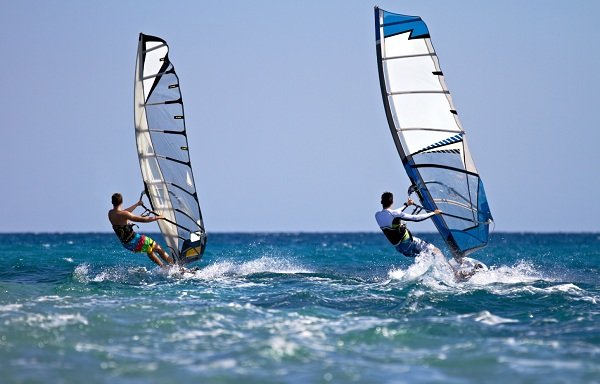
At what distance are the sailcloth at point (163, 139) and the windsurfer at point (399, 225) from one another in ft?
10.2

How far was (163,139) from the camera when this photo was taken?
40.5ft

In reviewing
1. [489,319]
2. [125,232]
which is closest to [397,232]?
[489,319]

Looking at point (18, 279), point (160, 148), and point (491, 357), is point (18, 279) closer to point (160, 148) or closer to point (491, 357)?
point (160, 148)

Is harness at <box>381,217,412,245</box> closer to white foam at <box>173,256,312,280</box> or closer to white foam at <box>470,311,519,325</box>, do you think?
white foam at <box>470,311,519,325</box>

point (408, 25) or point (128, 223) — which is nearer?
point (408, 25)

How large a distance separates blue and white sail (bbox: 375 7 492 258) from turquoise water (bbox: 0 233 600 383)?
1025 mm

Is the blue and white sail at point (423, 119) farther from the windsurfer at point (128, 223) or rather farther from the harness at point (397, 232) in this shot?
the windsurfer at point (128, 223)

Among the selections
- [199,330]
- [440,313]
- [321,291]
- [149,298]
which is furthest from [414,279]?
[199,330]

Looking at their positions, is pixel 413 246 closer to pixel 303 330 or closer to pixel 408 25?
pixel 408 25

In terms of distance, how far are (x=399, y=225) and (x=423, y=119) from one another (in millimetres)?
1474

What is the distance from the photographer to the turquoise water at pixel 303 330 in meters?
6.18

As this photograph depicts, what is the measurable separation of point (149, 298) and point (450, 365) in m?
4.46

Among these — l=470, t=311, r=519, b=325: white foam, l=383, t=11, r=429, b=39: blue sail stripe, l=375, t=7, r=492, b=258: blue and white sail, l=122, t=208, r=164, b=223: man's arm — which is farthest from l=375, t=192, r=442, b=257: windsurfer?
l=122, t=208, r=164, b=223: man's arm

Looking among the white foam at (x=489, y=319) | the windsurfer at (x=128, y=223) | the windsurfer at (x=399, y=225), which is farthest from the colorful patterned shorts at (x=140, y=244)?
the white foam at (x=489, y=319)
